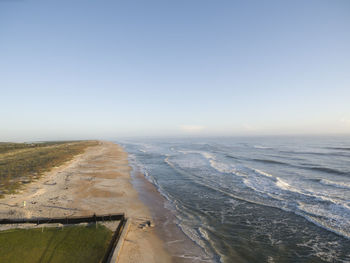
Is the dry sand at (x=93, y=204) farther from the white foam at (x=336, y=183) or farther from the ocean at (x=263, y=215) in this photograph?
the white foam at (x=336, y=183)

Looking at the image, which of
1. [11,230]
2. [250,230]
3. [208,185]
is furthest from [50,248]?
[208,185]

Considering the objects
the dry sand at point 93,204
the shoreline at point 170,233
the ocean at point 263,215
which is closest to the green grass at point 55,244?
the dry sand at point 93,204

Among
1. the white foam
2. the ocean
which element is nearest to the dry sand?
the ocean

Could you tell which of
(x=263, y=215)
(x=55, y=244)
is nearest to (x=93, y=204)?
(x=55, y=244)

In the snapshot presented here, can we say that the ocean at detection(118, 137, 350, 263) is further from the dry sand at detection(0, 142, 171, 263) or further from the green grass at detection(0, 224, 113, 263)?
the green grass at detection(0, 224, 113, 263)

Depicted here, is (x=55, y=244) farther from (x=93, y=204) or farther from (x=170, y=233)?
(x=93, y=204)
